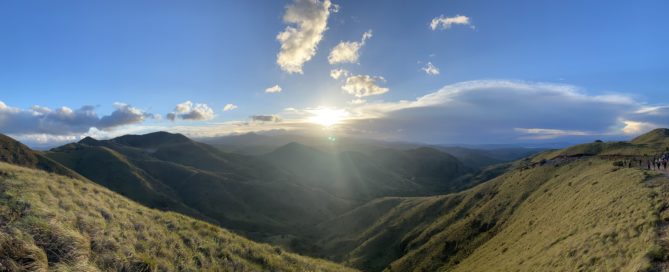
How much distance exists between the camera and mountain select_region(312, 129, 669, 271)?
23.2 meters

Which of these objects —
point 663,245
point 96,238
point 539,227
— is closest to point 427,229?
point 539,227

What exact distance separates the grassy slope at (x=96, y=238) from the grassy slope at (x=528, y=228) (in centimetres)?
2240

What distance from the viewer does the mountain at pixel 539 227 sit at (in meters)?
23.2

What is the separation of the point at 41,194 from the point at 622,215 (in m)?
42.4

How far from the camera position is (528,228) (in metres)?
42.2

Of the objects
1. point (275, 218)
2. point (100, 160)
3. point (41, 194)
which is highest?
point (41, 194)

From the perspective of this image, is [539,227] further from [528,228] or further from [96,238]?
[96,238]

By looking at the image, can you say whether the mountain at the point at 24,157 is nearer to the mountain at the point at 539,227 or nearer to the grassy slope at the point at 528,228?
the grassy slope at the point at 528,228

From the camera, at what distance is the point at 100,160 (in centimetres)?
18638

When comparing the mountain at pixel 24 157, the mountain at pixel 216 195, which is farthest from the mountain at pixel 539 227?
the mountain at pixel 24 157

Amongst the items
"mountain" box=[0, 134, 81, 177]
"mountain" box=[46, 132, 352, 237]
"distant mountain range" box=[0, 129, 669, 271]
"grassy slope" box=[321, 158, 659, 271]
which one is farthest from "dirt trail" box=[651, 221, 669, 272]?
"mountain" box=[0, 134, 81, 177]

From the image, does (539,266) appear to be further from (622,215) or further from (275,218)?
(275,218)

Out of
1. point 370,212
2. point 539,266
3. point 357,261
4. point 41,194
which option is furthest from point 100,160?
point 539,266

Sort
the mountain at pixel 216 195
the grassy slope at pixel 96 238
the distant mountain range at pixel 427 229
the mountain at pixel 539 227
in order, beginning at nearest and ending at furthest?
the grassy slope at pixel 96 238
the distant mountain range at pixel 427 229
the mountain at pixel 539 227
the mountain at pixel 216 195
